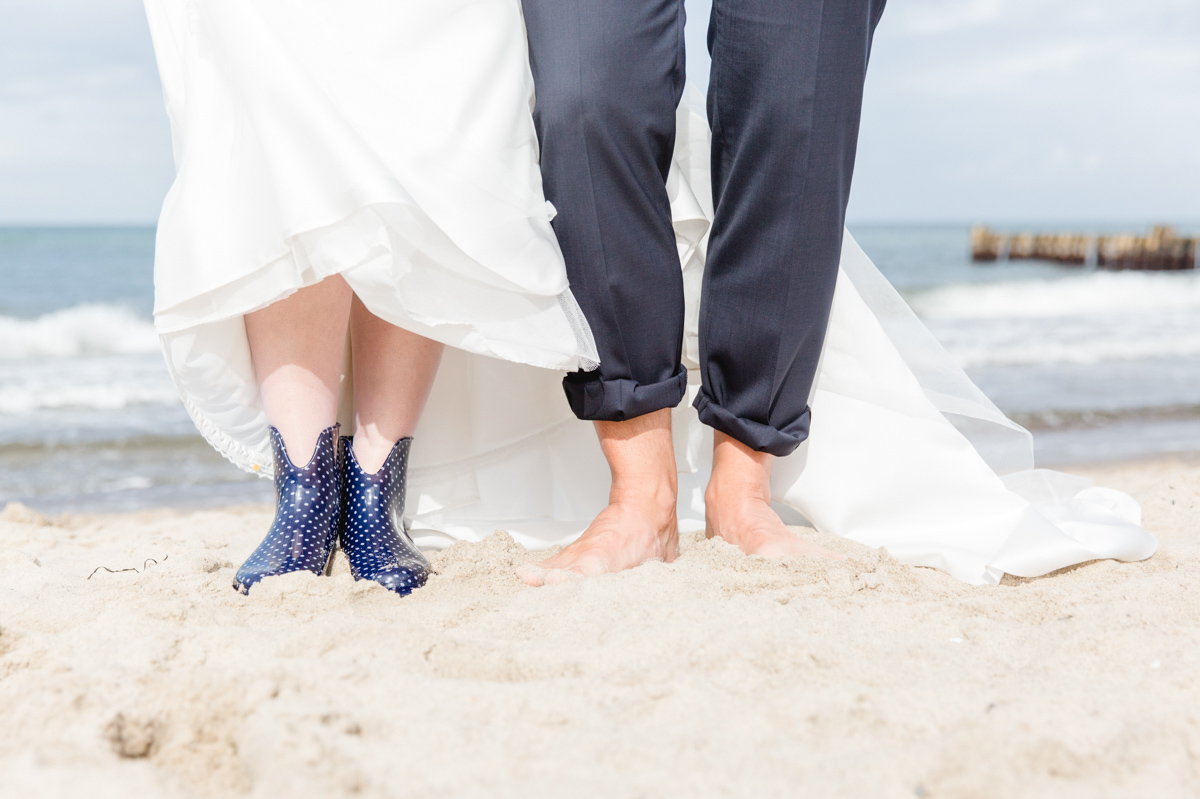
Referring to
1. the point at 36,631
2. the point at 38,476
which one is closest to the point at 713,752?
the point at 36,631

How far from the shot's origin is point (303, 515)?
1200mm

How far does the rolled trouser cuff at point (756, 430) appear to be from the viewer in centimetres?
134

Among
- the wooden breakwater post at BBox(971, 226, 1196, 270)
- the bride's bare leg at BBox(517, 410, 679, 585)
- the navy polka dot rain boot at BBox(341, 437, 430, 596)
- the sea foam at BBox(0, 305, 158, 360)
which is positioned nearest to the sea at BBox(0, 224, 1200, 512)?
the sea foam at BBox(0, 305, 158, 360)

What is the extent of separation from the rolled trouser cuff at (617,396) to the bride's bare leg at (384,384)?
0.80 ft

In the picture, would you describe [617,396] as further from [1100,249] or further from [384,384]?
[1100,249]

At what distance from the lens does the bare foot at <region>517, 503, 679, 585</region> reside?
3.95 ft

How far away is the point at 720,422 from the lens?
1364 mm

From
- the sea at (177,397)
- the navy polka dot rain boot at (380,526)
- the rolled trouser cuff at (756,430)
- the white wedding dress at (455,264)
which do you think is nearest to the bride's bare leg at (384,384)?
the navy polka dot rain boot at (380,526)

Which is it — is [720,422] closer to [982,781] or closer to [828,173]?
[828,173]

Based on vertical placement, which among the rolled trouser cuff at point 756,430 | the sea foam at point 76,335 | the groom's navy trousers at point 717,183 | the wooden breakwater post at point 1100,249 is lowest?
the wooden breakwater post at point 1100,249

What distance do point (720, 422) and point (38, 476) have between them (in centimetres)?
262

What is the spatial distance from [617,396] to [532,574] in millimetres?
300

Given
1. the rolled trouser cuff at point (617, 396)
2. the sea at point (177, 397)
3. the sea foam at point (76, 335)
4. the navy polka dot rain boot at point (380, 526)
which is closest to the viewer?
the navy polka dot rain boot at point (380, 526)

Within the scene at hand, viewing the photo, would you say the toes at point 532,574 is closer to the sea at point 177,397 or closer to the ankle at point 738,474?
the ankle at point 738,474
